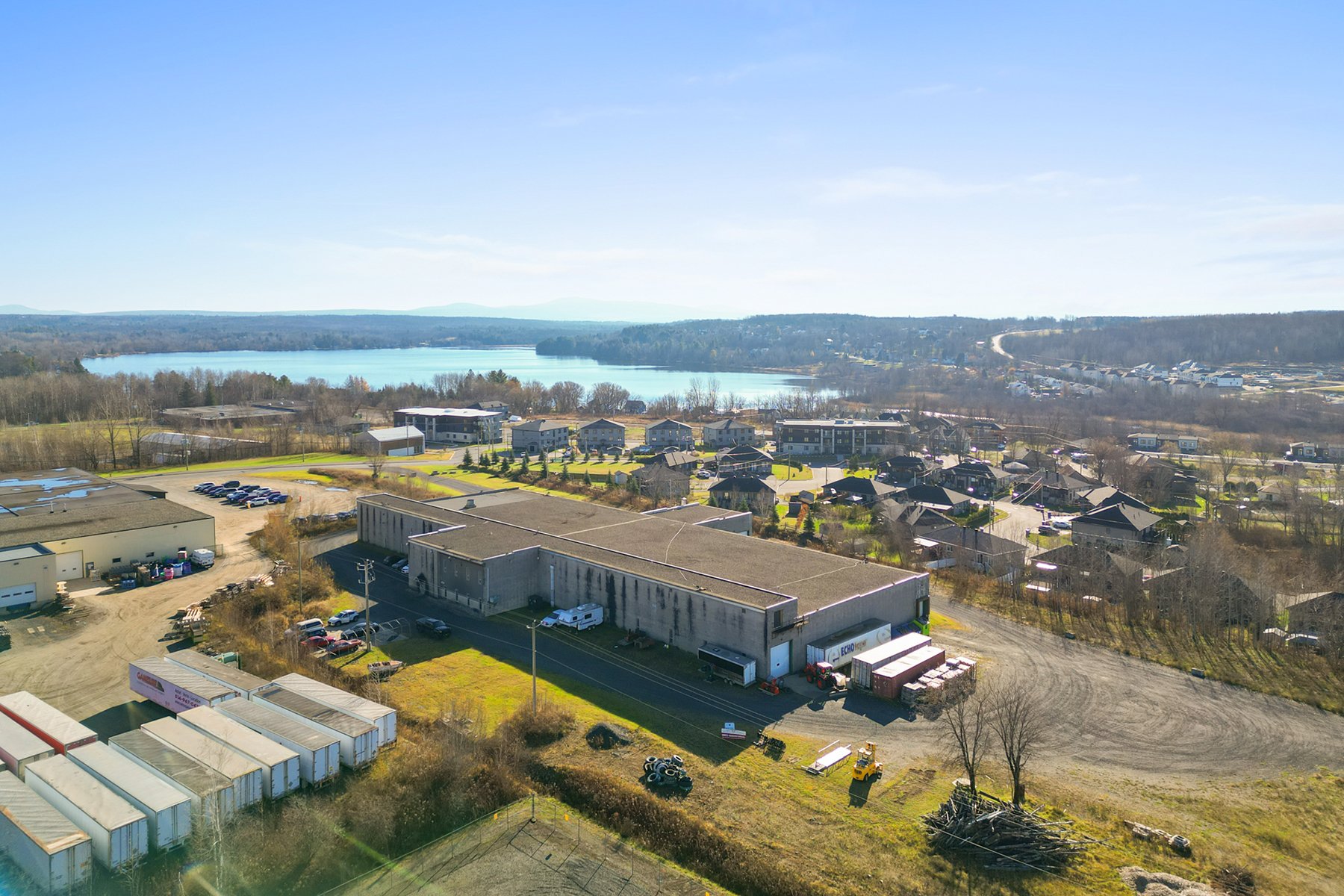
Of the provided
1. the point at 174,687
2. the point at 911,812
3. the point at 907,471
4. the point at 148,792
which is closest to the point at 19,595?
the point at 174,687

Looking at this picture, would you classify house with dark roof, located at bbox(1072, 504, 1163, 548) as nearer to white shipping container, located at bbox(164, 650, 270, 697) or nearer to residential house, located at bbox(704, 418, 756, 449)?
residential house, located at bbox(704, 418, 756, 449)

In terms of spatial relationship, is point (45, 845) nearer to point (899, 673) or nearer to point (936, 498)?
point (899, 673)

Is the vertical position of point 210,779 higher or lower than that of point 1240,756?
higher

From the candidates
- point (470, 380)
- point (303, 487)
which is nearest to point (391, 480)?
point (303, 487)

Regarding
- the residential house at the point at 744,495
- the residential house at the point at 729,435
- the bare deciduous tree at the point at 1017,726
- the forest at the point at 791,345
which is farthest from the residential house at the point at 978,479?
the forest at the point at 791,345

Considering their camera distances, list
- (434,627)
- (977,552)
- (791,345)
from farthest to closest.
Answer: (791,345) < (977,552) < (434,627)

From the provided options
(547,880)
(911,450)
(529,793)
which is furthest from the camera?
(911,450)

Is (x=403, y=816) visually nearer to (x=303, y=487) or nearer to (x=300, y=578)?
(x=300, y=578)

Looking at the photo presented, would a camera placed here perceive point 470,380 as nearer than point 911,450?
No
